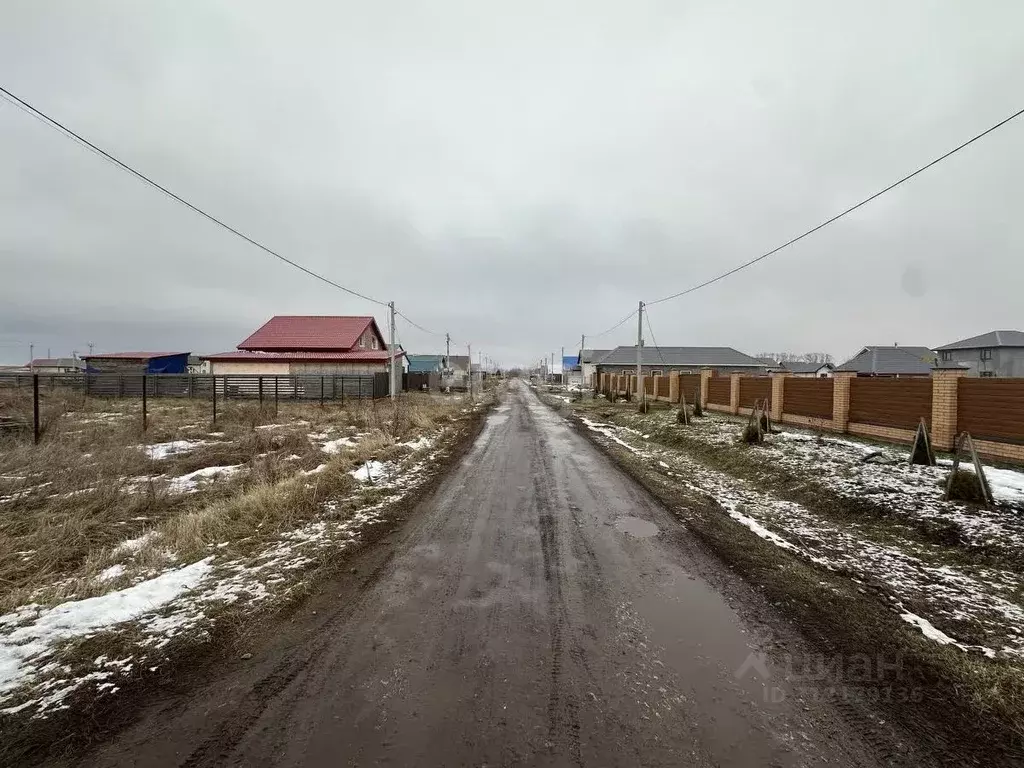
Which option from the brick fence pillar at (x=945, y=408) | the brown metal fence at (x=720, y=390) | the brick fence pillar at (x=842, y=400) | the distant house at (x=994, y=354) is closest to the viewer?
the brick fence pillar at (x=945, y=408)

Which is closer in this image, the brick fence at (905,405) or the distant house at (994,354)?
the brick fence at (905,405)

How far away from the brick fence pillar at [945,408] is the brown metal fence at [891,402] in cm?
35

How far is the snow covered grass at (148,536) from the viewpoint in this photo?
3.36 meters

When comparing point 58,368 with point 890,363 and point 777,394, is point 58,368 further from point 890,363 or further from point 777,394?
point 890,363

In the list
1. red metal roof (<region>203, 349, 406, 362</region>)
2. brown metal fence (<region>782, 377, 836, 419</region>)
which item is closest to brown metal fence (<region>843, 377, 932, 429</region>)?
brown metal fence (<region>782, 377, 836, 419</region>)

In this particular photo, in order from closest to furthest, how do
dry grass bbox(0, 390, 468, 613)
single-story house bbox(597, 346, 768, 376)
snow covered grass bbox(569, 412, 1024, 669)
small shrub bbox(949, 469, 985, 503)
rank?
snow covered grass bbox(569, 412, 1024, 669) < dry grass bbox(0, 390, 468, 613) < small shrub bbox(949, 469, 985, 503) < single-story house bbox(597, 346, 768, 376)

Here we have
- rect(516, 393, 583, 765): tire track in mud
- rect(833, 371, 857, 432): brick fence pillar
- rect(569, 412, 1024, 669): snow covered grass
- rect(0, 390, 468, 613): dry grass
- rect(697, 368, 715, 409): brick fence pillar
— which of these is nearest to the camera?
rect(516, 393, 583, 765): tire track in mud

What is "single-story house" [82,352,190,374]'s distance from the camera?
43.0 metres

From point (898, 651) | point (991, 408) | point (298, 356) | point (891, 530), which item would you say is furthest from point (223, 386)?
point (991, 408)

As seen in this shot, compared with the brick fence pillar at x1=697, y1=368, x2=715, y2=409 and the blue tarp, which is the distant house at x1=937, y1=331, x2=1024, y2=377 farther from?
the blue tarp

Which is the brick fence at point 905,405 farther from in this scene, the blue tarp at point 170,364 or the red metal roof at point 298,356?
the blue tarp at point 170,364

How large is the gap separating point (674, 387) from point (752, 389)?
938cm

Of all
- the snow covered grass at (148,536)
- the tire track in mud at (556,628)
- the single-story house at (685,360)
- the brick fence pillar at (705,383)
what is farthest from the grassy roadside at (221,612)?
the single-story house at (685,360)

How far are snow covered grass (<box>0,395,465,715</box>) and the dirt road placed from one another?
3.01 ft
